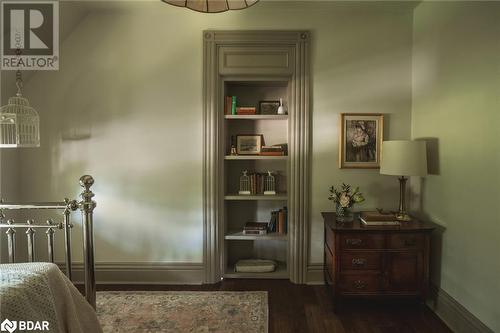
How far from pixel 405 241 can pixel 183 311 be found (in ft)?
6.23

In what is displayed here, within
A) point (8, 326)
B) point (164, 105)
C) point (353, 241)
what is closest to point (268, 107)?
point (164, 105)

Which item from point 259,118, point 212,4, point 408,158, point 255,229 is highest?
point 212,4

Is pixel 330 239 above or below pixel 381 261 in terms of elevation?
above

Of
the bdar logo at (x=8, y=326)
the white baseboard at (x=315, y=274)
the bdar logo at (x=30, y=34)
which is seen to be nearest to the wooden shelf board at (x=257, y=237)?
the white baseboard at (x=315, y=274)

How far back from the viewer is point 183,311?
94.0 inches

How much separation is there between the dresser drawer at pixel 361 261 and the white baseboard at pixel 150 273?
1411mm

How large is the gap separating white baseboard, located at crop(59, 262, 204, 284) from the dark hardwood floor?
3.9 inches

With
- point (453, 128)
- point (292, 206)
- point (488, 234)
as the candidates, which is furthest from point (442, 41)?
point (292, 206)

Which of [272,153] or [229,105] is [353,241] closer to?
[272,153]

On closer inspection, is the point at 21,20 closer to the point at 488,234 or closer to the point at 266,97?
the point at 266,97

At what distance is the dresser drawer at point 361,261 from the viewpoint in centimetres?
234

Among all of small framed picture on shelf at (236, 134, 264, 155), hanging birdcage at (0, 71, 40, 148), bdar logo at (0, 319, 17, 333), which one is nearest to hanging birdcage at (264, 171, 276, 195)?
small framed picture on shelf at (236, 134, 264, 155)

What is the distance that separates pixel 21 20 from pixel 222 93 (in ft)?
5.90

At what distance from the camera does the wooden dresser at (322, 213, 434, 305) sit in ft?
7.63
